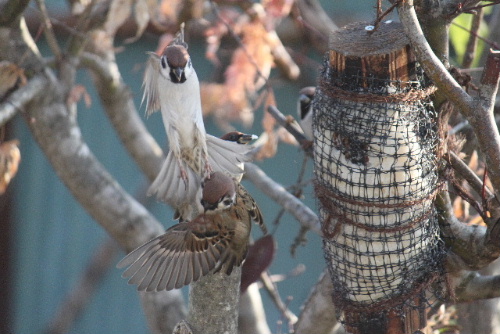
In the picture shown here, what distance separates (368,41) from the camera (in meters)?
1.50

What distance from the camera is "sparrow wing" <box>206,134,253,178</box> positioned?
1785 millimetres

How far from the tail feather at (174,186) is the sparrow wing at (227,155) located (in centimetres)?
7

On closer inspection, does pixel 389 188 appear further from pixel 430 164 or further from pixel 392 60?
pixel 392 60

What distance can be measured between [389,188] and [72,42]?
4.79 ft

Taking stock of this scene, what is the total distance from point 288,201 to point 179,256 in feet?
1.47

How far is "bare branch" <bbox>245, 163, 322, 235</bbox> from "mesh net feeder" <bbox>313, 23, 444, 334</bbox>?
0.15 meters

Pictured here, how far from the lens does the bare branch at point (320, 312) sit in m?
2.03

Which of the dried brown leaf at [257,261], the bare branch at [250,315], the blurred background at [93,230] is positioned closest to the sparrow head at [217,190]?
the dried brown leaf at [257,261]

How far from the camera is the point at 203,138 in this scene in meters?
1.76

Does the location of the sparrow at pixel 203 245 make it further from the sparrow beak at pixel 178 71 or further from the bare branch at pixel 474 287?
the bare branch at pixel 474 287

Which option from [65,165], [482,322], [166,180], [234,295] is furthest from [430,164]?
[65,165]

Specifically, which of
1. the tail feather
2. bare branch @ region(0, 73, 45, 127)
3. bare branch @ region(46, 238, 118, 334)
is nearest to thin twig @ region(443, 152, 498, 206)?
the tail feather

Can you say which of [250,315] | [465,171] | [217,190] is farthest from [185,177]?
[250,315]

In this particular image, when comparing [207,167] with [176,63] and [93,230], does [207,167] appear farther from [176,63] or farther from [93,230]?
[93,230]
